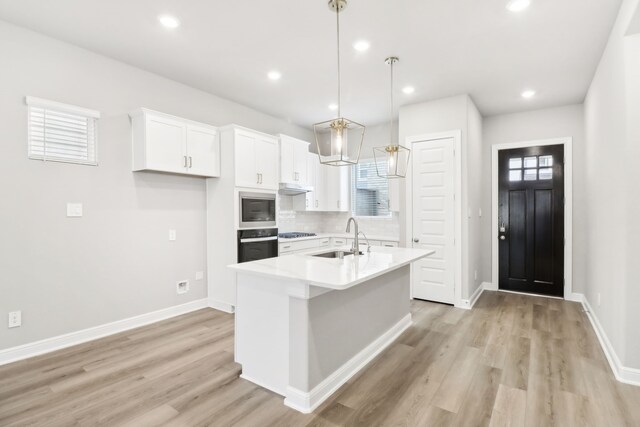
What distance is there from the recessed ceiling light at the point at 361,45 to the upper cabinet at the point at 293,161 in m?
2.09

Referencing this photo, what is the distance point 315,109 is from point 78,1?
3112 millimetres

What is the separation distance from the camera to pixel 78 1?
2443 millimetres

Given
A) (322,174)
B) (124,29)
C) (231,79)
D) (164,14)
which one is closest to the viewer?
(164,14)

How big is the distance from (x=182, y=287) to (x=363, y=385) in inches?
104

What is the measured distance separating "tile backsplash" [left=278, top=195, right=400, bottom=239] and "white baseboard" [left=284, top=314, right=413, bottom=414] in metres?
2.61

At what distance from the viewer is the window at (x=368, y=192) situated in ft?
19.1

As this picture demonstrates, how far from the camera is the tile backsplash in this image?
5645 mm

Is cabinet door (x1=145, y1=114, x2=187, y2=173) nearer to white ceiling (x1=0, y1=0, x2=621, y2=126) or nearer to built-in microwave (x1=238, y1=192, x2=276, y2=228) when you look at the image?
white ceiling (x1=0, y1=0, x2=621, y2=126)

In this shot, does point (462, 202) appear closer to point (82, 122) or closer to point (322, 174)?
point (322, 174)

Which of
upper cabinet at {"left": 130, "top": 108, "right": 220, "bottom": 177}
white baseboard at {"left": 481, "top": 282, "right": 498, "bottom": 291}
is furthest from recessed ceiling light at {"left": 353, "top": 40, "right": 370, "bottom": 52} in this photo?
white baseboard at {"left": 481, "top": 282, "right": 498, "bottom": 291}

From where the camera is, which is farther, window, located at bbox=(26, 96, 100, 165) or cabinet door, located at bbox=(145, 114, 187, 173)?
cabinet door, located at bbox=(145, 114, 187, 173)

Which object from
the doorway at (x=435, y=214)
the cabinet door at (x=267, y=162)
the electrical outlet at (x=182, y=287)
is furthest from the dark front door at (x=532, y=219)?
the electrical outlet at (x=182, y=287)

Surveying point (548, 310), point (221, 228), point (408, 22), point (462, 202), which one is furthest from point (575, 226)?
point (221, 228)

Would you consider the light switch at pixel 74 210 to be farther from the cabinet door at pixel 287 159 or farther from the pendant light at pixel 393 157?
the pendant light at pixel 393 157
